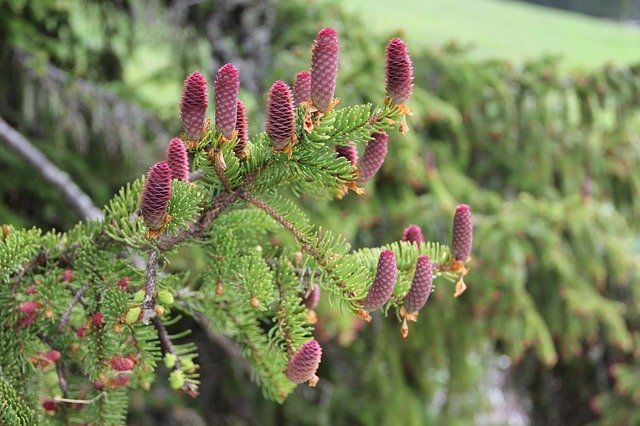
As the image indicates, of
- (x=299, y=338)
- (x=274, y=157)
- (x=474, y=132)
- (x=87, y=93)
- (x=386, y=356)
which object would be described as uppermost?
(x=274, y=157)

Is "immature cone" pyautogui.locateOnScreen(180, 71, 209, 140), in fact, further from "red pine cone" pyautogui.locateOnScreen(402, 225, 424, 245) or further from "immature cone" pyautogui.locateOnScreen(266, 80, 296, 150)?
"red pine cone" pyautogui.locateOnScreen(402, 225, 424, 245)

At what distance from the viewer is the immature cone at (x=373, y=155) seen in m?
0.97

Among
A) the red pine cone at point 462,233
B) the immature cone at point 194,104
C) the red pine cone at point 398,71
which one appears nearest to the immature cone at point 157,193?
the immature cone at point 194,104

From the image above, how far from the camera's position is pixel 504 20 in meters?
23.1

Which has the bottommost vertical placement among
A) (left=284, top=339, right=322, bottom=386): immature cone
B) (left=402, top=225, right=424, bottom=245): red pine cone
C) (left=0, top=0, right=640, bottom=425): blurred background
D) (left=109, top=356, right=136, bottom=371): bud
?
(left=0, top=0, right=640, bottom=425): blurred background

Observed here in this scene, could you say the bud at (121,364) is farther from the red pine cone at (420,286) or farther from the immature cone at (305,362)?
the red pine cone at (420,286)

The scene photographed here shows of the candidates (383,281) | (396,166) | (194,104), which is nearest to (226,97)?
(194,104)

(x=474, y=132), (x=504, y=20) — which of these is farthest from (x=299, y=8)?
(x=504, y=20)

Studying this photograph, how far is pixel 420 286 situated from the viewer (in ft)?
3.22

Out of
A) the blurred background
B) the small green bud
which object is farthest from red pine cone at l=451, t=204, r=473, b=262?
the blurred background

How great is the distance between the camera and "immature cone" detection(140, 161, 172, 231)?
0.87 metres

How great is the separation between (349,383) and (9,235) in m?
2.60

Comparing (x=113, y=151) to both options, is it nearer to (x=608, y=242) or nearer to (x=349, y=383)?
(x=349, y=383)

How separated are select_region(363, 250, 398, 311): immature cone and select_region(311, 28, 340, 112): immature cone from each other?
0.20 metres
